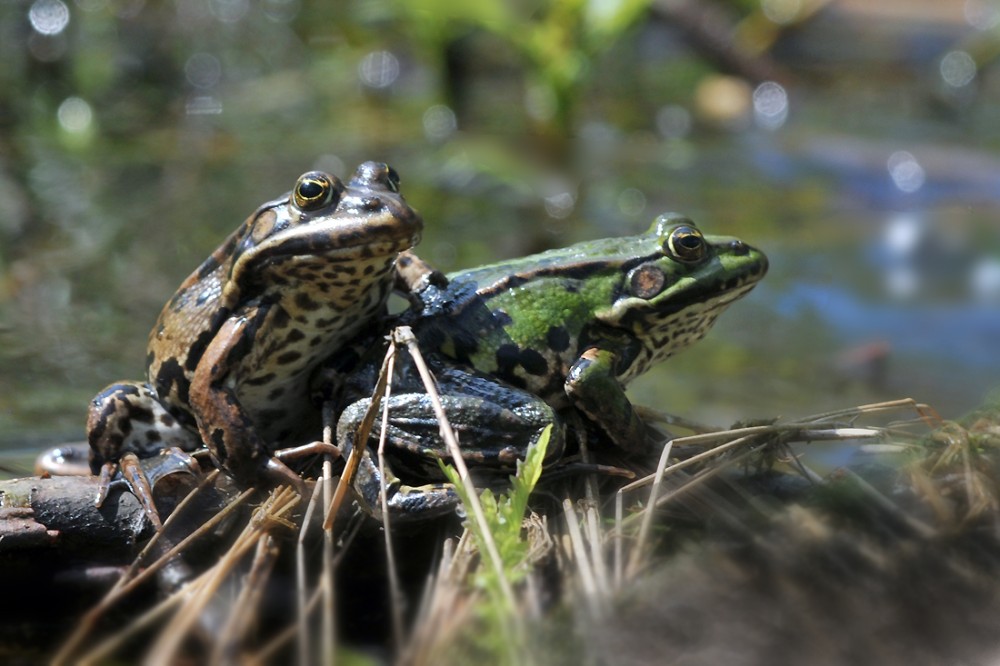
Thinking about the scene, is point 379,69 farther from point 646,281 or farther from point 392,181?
point 646,281

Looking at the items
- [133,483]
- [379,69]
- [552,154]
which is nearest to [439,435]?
[133,483]

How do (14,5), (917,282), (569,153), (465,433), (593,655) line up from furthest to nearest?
(14,5) < (569,153) < (917,282) < (465,433) < (593,655)

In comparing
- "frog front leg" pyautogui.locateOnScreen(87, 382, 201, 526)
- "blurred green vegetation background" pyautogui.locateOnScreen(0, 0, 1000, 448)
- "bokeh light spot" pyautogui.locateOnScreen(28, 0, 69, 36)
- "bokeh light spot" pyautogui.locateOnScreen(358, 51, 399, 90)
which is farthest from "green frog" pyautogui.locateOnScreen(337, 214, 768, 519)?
"bokeh light spot" pyautogui.locateOnScreen(28, 0, 69, 36)

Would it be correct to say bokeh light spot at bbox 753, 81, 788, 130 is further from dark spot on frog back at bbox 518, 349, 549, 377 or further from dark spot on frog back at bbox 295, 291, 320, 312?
dark spot on frog back at bbox 295, 291, 320, 312

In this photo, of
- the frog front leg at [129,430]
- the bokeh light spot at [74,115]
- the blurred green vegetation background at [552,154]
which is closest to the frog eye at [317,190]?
the frog front leg at [129,430]

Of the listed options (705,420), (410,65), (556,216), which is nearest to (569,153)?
(556,216)

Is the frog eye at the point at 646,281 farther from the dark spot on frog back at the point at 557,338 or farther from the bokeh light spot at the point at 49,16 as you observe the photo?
the bokeh light spot at the point at 49,16

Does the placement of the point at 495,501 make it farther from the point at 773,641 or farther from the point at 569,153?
the point at 569,153
